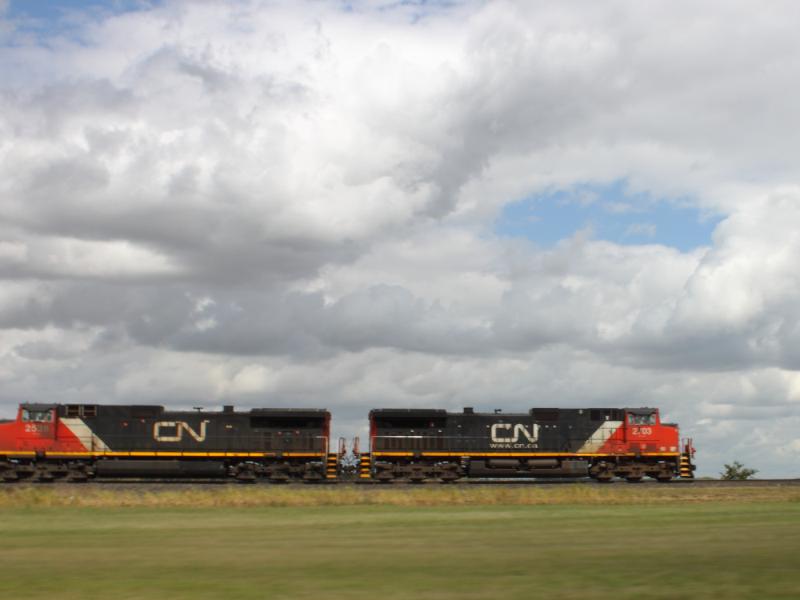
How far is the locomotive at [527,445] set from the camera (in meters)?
43.3

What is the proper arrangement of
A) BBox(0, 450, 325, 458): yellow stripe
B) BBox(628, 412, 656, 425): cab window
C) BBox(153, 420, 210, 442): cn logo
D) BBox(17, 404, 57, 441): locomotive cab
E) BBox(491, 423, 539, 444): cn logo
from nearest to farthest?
BBox(0, 450, 325, 458): yellow stripe, BBox(17, 404, 57, 441): locomotive cab, BBox(153, 420, 210, 442): cn logo, BBox(491, 423, 539, 444): cn logo, BBox(628, 412, 656, 425): cab window

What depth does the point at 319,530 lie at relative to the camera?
19938mm

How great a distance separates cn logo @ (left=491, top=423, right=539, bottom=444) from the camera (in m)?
44.0

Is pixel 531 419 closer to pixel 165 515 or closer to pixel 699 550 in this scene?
pixel 165 515

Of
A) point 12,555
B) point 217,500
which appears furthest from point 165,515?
point 12,555

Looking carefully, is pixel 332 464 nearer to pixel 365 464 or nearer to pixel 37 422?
pixel 365 464

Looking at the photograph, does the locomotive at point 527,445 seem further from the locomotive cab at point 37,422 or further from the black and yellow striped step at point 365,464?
the locomotive cab at point 37,422

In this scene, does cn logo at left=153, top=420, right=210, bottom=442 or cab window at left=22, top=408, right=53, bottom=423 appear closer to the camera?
cab window at left=22, top=408, right=53, bottom=423

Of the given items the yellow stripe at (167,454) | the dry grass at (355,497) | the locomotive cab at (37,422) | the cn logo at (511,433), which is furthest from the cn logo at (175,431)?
the cn logo at (511,433)

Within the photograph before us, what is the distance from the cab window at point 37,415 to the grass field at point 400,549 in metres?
15.4

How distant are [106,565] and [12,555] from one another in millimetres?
2810

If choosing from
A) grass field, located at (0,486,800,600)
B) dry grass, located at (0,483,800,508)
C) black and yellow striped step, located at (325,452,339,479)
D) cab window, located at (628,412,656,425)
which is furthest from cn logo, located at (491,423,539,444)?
Answer: grass field, located at (0,486,800,600)

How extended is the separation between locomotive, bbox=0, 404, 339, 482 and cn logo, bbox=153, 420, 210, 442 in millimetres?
49

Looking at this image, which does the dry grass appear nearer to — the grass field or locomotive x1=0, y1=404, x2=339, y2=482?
the grass field
